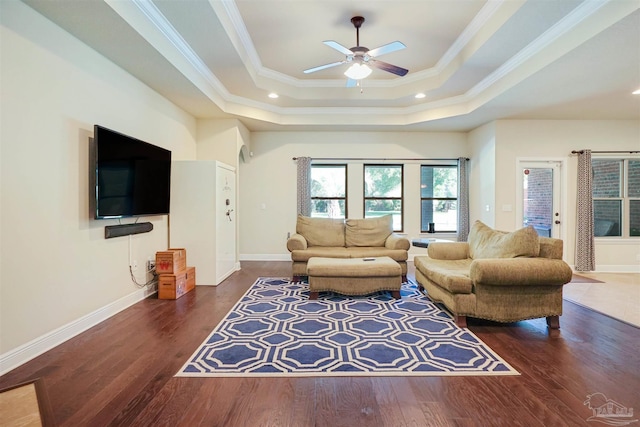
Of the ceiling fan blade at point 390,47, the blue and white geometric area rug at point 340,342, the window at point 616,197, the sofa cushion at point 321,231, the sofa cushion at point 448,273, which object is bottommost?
the blue and white geometric area rug at point 340,342

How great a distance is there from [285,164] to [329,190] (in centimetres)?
107

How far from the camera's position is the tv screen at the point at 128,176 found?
116 inches

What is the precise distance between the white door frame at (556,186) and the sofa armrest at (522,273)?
3.24m

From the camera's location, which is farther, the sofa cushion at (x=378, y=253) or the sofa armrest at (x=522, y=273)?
the sofa cushion at (x=378, y=253)

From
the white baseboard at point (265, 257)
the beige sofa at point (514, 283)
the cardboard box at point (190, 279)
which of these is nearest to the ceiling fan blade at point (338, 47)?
the beige sofa at point (514, 283)

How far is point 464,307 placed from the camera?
287cm

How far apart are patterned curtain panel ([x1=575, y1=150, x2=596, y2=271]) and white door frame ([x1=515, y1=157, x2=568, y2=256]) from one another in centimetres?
22

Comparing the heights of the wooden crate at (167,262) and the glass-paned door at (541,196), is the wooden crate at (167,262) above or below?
below

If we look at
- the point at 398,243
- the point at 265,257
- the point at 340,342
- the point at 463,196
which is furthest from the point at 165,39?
the point at 463,196

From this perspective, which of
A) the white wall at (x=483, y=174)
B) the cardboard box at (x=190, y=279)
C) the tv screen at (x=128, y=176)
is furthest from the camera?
the white wall at (x=483, y=174)

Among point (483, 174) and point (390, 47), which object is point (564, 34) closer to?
point (390, 47)

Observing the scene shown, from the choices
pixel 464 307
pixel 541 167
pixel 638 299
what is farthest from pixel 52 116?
pixel 541 167

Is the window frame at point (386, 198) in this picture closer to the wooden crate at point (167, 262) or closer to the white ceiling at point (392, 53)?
the white ceiling at point (392, 53)

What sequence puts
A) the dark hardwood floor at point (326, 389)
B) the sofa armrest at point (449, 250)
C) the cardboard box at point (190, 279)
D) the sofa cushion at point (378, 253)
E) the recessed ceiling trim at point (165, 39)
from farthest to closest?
the sofa cushion at point (378, 253) → the cardboard box at point (190, 279) → the sofa armrest at point (449, 250) → the recessed ceiling trim at point (165, 39) → the dark hardwood floor at point (326, 389)
